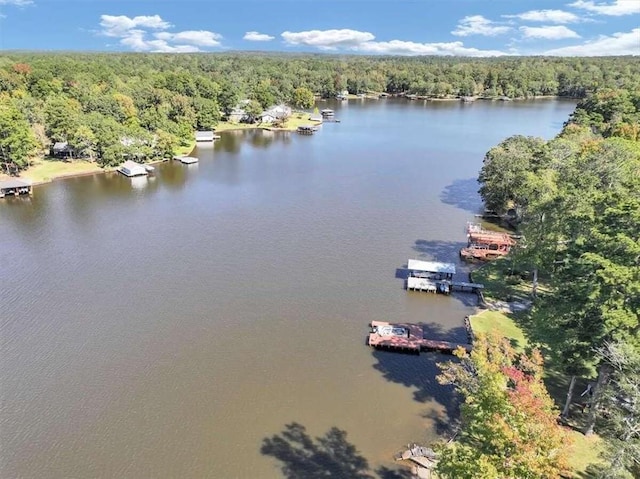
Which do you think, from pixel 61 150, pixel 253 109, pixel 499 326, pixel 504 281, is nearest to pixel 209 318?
pixel 499 326

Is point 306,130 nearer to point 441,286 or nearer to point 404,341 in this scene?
point 441,286

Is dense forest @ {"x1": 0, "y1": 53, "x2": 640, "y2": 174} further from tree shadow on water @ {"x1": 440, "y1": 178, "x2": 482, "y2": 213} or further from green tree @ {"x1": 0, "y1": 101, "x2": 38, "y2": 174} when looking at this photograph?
tree shadow on water @ {"x1": 440, "y1": 178, "x2": 482, "y2": 213}

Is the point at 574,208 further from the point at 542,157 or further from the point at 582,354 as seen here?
the point at 542,157

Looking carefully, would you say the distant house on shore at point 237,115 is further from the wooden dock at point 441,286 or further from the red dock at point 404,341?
the red dock at point 404,341

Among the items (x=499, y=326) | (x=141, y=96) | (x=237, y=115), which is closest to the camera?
(x=499, y=326)

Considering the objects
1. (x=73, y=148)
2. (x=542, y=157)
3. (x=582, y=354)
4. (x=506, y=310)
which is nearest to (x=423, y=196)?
(x=542, y=157)

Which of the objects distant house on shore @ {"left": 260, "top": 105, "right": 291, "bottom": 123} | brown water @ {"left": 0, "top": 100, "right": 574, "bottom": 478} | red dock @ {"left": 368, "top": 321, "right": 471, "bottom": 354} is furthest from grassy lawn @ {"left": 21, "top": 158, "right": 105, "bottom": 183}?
red dock @ {"left": 368, "top": 321, "right": 471, "bottom": 354}
